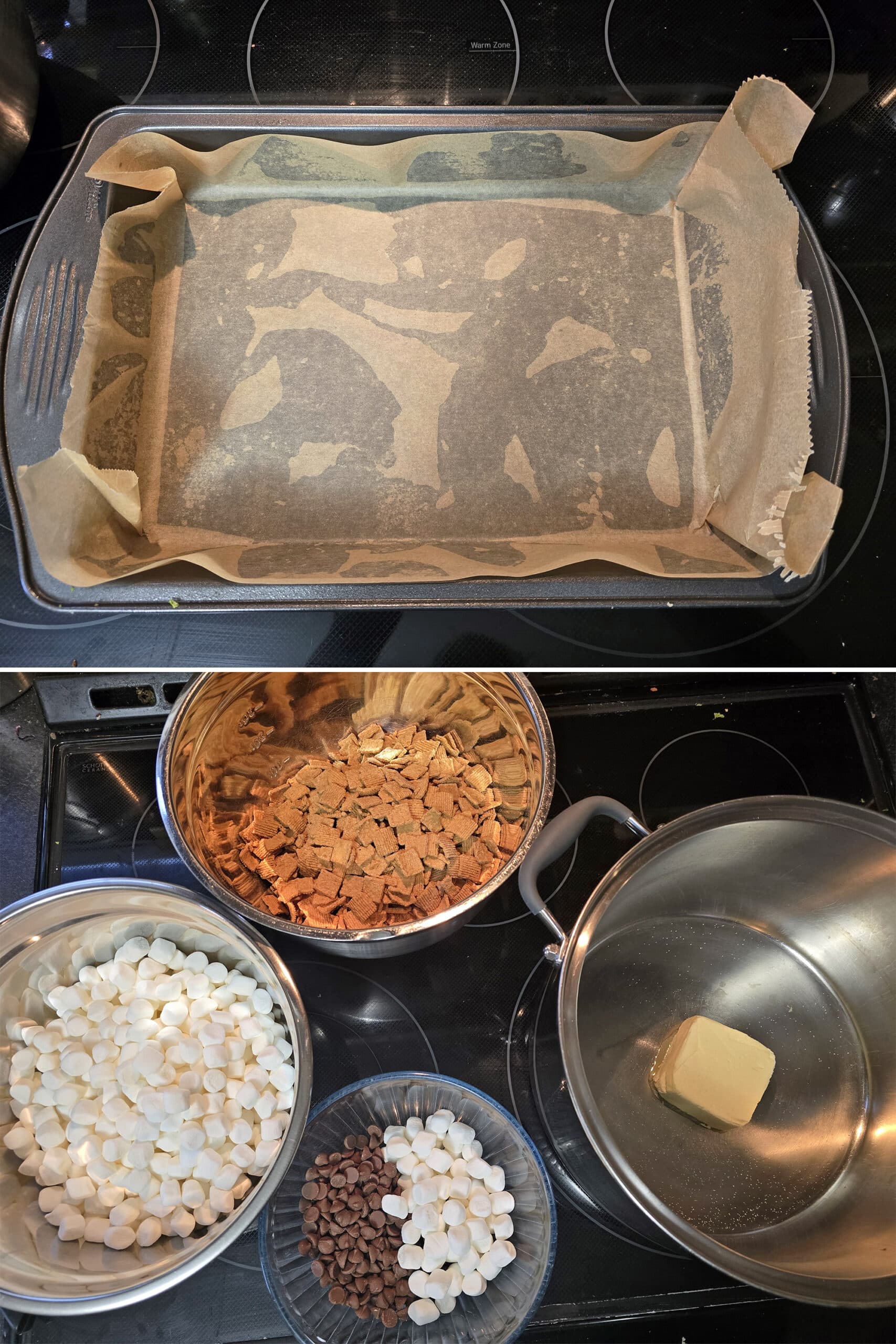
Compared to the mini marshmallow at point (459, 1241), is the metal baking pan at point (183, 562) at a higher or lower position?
higher

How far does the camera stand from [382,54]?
0.61 m

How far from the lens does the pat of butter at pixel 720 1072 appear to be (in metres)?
0.49

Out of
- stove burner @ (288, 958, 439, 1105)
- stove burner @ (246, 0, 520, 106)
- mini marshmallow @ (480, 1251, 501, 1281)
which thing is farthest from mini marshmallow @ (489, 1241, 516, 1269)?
stove burner @ (246, 0, 520, 106)

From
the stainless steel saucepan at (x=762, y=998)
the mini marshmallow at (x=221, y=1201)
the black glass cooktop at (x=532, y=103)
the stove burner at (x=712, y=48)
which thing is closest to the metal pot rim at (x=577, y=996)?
the stainless steel saucepan at (x=762, y=998)

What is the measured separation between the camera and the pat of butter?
495 mm

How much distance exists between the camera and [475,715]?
62 cm

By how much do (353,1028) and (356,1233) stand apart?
0.39 feet

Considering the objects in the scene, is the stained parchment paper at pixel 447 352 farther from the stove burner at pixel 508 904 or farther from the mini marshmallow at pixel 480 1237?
the mini marshmallow at pixel 480 1237

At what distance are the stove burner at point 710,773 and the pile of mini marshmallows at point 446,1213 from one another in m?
0.27

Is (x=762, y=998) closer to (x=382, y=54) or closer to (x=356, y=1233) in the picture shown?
(x=356, y=1233)

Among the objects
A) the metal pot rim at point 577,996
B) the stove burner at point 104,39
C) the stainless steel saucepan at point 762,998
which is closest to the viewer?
the metal pot rim at point 577,996

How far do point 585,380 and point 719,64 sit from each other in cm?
28

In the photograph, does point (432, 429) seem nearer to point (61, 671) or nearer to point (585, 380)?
point (585, 380)

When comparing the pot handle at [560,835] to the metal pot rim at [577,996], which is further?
the pot handle at [560,835]
